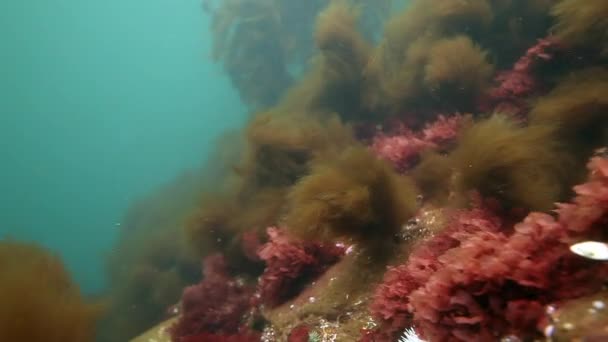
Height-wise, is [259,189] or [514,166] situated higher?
[259,189]

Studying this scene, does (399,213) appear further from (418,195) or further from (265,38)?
(265,38)

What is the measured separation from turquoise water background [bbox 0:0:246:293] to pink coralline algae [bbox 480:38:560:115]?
27048 millimetres

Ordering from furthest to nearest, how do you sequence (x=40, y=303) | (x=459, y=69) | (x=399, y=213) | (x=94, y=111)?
(x=94, y=111) → (x=459, y=69) → (x=40, y=303) → (x=399, y=213)

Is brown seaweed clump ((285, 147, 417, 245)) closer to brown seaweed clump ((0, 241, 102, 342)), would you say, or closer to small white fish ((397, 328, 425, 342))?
small white fish ((397, 328, 425, 342))

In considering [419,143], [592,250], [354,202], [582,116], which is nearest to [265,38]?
[419,143]

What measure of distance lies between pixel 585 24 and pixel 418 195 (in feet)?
10.7

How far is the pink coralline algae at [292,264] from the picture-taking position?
5.30 metres

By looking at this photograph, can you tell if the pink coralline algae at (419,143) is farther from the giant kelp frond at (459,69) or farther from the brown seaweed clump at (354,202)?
the brown seaweed clump at (354,202)

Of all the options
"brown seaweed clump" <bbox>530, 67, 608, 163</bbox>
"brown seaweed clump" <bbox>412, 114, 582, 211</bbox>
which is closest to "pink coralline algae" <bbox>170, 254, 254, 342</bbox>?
"brown seaweed clump" <bbox>412, 114, 582, 211</bbox>

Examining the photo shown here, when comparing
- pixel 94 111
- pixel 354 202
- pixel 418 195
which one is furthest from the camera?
pixel 94 111

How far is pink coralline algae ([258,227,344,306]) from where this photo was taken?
5301mm

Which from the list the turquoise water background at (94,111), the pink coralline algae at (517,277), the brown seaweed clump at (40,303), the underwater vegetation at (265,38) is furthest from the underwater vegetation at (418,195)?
the turquoise water background at (94,111)

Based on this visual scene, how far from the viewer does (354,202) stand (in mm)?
4152

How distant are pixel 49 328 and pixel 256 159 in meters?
4.18
